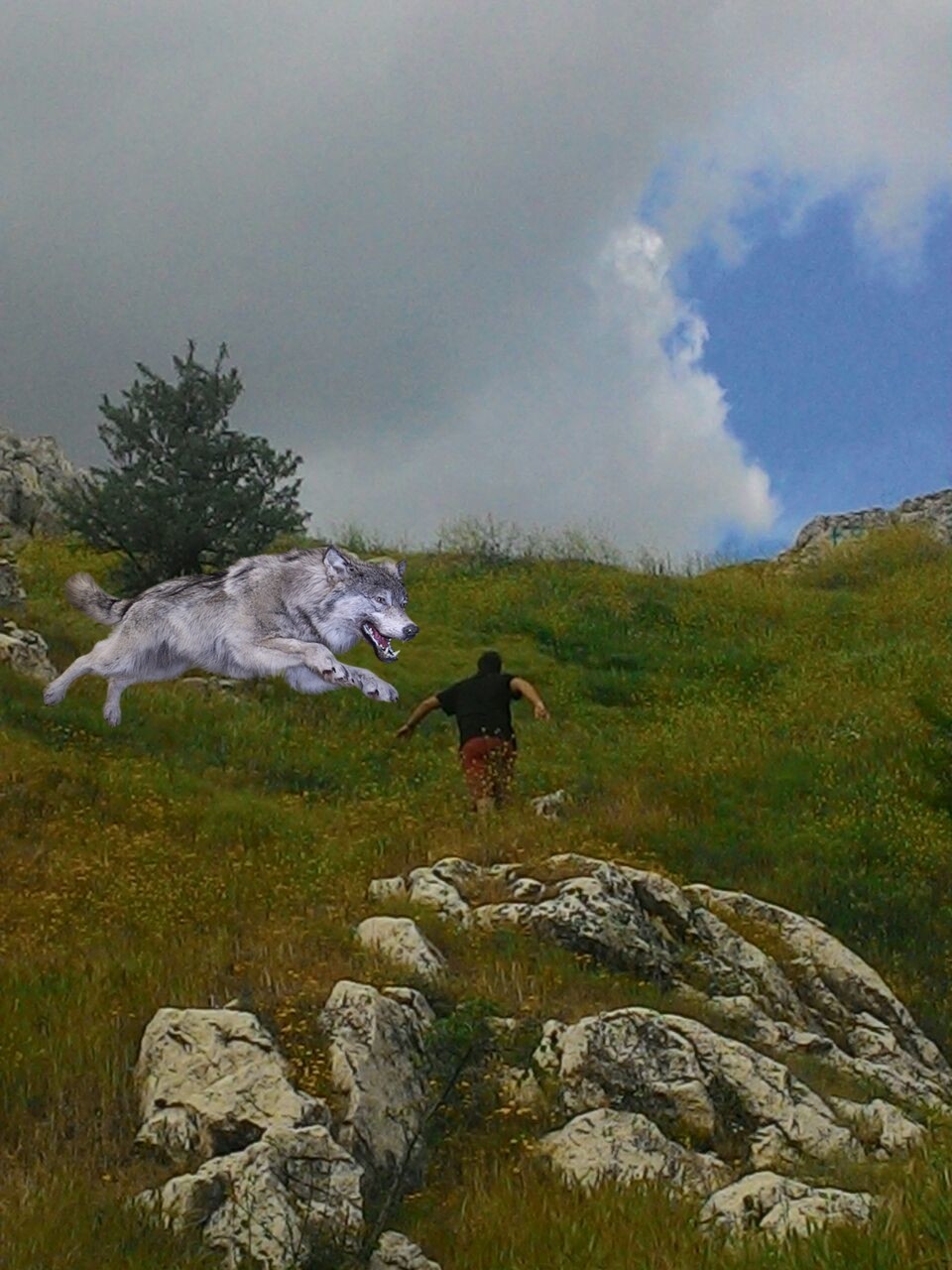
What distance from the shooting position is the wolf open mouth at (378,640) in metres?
19.5

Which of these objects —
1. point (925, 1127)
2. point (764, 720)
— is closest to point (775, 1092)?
point (925, 1127)

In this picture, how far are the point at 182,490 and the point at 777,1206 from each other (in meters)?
19.8

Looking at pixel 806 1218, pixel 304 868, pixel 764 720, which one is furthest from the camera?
pixel 764 720

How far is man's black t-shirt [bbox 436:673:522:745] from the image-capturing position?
1608cm

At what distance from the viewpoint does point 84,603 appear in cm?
2036

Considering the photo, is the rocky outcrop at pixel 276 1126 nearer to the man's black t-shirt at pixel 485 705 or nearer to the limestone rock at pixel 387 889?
the limestone rock at pixel 387 889

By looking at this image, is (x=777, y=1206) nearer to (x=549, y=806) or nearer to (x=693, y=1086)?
(x=693, y=1086)

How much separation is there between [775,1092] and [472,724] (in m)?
7.89

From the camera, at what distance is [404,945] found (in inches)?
386

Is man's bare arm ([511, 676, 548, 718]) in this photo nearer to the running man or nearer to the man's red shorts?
the running man

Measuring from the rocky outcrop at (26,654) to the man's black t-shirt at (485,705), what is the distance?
6779 mm

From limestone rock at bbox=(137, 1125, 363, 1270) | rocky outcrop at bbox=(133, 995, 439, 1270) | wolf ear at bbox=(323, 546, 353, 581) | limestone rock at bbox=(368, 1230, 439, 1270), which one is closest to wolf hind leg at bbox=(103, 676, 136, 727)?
wolf ear at bbox=(323, 546, 353, 581)

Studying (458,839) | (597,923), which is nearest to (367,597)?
(458,839)

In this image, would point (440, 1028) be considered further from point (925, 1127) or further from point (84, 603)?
point (84, 603)
